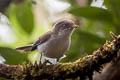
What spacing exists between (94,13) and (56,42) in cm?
58

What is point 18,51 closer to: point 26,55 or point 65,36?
point 26,55

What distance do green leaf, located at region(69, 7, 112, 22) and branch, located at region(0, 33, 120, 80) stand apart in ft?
2.34

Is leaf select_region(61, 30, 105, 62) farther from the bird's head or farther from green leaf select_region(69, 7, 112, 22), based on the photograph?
the bird's head

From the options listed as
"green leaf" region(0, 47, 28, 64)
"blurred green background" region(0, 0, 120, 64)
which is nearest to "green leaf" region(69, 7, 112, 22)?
"blurred green background" region(0, 0, 120, 64)

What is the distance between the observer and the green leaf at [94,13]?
290cm

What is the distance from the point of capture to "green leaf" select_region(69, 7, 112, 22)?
290 cm

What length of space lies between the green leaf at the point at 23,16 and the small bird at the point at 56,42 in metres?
0.51

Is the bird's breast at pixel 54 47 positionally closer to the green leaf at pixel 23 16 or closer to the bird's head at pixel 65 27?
the bird's head at pixel 65 27

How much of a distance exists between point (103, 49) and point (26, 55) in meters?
0.73

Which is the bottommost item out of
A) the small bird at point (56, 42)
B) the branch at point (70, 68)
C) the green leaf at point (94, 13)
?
the branch at point (70, 68)

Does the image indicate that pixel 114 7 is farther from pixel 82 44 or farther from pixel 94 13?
pixel 82 44

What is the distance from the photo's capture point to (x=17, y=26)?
352 cm

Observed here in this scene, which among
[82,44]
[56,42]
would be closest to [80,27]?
[82,44]

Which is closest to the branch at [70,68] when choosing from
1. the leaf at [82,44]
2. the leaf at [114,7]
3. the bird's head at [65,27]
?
the bird's head at [65,27]
